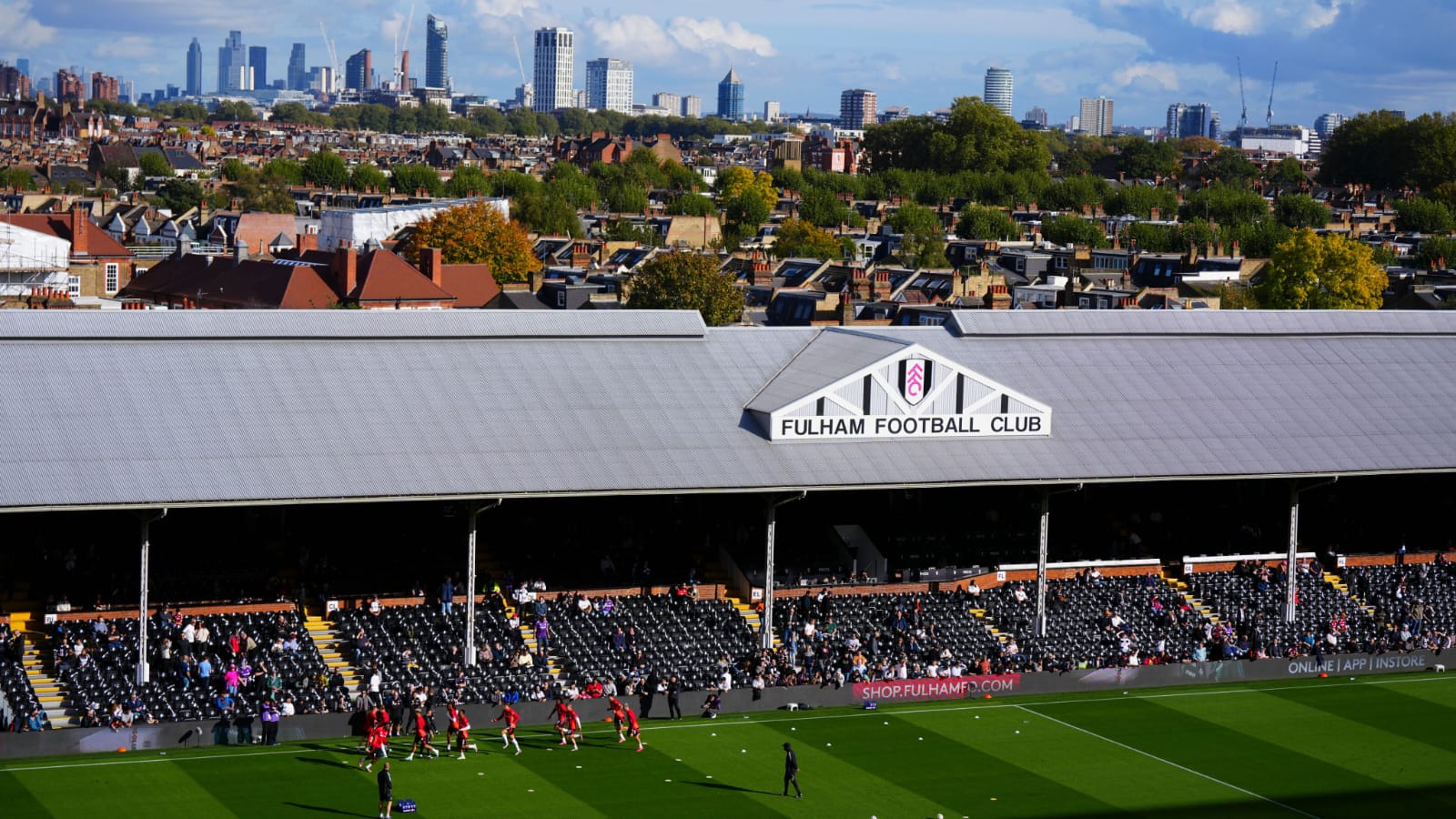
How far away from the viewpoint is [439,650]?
4428 centimetres

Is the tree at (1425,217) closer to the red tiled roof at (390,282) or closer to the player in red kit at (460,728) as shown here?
the red tiled roof at (390,282)

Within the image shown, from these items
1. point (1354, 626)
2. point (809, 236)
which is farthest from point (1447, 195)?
point (1354, 626)

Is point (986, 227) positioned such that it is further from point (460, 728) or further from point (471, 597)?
point (460, 728)

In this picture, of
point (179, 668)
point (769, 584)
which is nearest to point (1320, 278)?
point (769, 584)

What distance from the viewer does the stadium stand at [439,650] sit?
140ft

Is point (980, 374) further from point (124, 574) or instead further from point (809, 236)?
point (809, 236)

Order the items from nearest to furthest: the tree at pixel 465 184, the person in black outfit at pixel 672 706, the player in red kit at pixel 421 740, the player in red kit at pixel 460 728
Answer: the player in red kit at pixel 421 740, the player in red kit at pixel 460 728, the person in black outfit at pixel 672 706, the tree at pixel 465 184

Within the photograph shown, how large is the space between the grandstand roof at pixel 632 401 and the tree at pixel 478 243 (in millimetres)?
68309

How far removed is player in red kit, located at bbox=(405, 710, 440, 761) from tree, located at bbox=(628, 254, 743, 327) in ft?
182

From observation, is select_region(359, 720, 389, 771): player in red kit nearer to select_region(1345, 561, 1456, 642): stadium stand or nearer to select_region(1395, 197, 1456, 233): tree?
select_region(1345, 561, 1456, 642): stadium stand

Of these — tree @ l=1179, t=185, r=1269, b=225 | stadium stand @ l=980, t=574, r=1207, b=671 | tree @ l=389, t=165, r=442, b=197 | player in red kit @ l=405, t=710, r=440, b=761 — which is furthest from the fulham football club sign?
tree @ l=389, t=165, r=442, b=197

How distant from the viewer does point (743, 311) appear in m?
98.4

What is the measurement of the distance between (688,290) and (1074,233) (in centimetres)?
6713

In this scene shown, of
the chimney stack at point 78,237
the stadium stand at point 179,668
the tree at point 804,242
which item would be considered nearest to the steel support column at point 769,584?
the stadium stand at point 179,668
